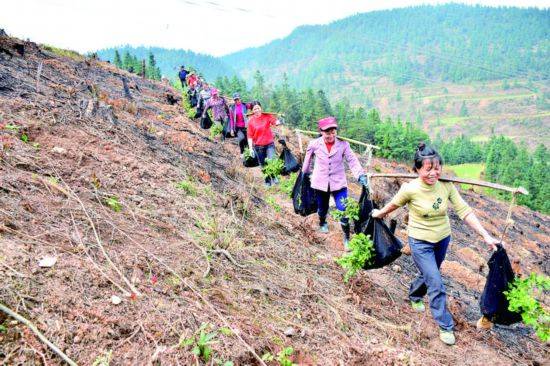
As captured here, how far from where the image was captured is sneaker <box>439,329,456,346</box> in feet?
11.5

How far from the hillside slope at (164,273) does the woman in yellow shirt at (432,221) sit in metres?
0.33

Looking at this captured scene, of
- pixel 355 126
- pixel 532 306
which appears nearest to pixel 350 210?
pixel 532 306

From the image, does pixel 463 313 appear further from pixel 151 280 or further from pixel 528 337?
pixel 151 280

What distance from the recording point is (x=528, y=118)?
14675 centimetres

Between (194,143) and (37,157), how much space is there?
4.49 metres

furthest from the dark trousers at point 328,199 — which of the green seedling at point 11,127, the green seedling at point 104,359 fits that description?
the green seedling at point 11,127

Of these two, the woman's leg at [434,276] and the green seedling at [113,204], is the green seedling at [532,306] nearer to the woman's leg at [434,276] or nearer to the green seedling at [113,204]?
the woman's leg at [434,276]

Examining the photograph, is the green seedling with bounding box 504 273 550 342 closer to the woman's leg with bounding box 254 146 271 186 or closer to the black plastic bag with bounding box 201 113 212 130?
the woman's leg with bounding box 254 146 271 186

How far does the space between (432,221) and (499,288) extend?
31.6 inches

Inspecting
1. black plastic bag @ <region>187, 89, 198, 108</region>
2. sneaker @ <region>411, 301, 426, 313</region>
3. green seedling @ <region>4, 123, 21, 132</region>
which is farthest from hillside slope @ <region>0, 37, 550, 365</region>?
black plastic bag @ <region>187, 89, 198, 108</region>

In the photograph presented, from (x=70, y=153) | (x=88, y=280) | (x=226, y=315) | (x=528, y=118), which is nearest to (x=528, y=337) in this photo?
(x=226, y=315)

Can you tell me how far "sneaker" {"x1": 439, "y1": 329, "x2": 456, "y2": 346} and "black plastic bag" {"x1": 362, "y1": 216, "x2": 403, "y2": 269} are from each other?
788mm

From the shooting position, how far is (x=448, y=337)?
3.50 metres

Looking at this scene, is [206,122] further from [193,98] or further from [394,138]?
[394,138]
